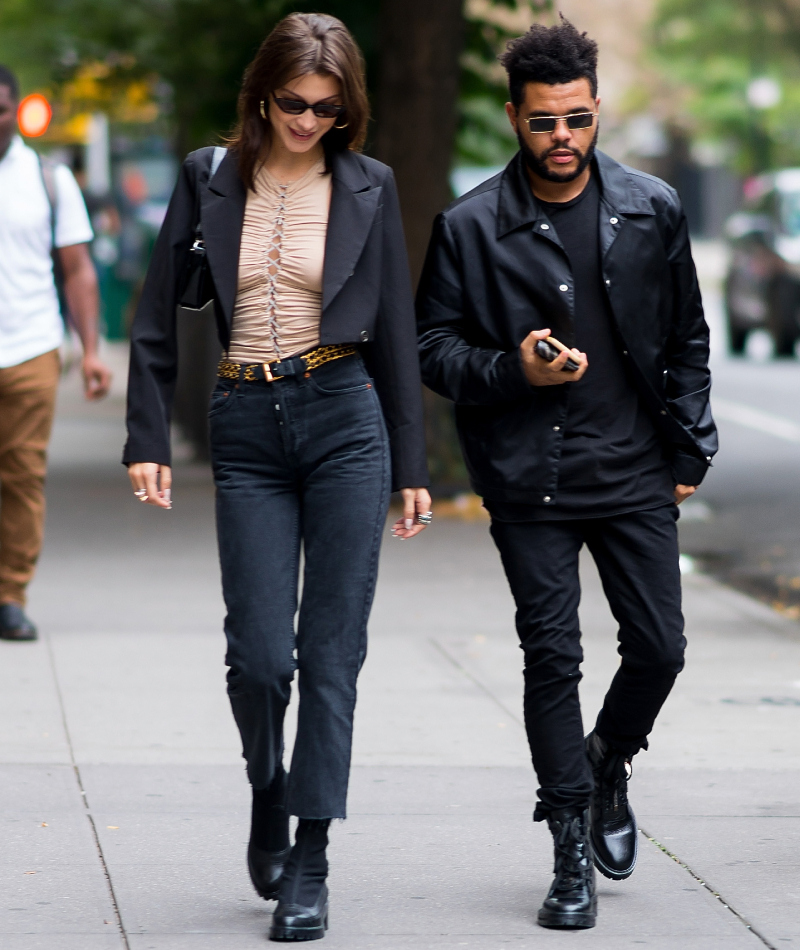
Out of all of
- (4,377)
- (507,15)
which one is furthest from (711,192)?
(4,377)

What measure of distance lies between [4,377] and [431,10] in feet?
15.7

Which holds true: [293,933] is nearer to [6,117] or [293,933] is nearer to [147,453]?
[147,453]

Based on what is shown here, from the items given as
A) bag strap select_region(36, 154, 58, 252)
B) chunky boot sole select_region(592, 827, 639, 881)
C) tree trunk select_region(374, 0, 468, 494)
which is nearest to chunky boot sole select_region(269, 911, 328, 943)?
chunky boot sole select_region(592, 827, 639, 881)

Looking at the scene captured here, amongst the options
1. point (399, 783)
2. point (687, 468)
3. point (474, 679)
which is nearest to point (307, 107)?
point (687, 468)

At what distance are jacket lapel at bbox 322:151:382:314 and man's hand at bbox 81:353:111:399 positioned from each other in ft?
10.3

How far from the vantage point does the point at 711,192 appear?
75.9 m

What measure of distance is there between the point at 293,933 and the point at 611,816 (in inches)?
33.1

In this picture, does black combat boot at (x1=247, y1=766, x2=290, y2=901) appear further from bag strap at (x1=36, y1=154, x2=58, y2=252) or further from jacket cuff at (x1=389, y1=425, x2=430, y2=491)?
bag strap at (x1=36, y1=154, x2=58, y2=252)

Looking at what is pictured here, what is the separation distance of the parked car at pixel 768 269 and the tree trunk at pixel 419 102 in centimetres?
1138

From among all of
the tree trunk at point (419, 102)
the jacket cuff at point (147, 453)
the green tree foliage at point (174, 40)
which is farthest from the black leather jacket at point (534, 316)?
the green tree foliage at point (174, 40)

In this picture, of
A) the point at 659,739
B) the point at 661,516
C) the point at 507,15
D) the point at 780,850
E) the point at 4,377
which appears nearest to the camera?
the point at 661,516

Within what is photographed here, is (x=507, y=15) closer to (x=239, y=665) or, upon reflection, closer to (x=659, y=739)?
(x=659, y=739)

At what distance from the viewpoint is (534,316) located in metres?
4.12

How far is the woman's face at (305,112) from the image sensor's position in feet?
12.7
